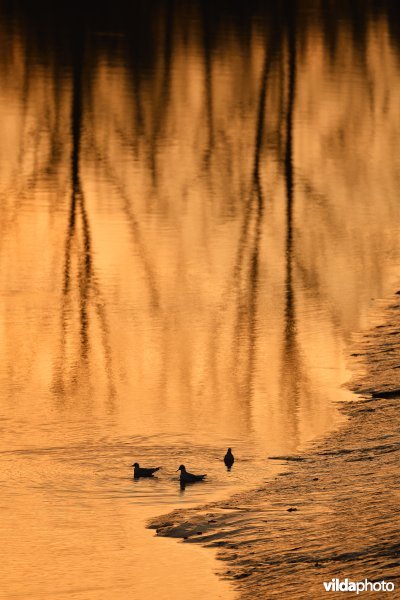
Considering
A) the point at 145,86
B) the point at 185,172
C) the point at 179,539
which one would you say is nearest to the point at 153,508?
the point at 179,539

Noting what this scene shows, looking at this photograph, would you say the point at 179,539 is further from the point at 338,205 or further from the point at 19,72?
the point at 19,72

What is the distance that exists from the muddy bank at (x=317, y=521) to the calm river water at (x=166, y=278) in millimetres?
223

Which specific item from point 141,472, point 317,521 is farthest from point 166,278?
point 317,521

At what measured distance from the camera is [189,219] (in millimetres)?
20312

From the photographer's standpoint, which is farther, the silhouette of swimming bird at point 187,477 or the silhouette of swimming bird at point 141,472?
the silhouette of swimming bird at point 141,472

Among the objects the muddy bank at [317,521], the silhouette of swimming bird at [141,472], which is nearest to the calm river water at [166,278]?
the silhouette of swimming bird at [141,472]

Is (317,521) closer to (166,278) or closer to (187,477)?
(187,477)

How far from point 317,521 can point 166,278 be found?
8.15 metres

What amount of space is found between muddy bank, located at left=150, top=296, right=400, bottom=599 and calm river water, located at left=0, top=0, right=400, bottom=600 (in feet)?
0.73

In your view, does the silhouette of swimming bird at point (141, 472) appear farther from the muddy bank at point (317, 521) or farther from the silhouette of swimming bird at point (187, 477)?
the muddy bank at point (317, 521)

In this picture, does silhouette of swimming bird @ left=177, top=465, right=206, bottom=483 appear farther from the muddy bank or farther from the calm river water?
the muddy bank

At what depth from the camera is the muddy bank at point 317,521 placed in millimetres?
8578

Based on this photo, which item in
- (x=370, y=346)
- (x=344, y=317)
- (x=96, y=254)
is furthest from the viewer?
(x=96, y=254)

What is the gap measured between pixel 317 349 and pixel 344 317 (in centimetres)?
122
